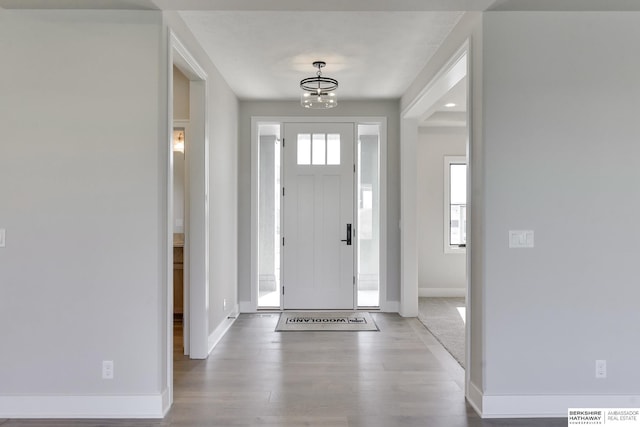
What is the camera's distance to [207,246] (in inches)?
138

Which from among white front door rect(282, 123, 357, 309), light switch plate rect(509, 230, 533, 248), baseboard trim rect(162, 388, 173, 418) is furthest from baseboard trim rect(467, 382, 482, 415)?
white front door rect(282, 123, 357, 309)

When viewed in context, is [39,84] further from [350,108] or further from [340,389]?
[350,108]

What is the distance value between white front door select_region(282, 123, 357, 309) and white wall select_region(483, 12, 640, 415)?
2725mm

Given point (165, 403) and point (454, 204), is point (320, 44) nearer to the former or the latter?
point (165, 403)

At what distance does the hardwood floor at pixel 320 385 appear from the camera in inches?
95.7

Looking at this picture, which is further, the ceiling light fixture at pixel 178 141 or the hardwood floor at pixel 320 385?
the ceiling light fixture at pixel 178 141

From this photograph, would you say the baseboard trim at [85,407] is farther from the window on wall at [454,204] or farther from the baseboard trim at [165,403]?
the window on wall at [454,204]

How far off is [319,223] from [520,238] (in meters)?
2.92

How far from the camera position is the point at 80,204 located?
2.47 m

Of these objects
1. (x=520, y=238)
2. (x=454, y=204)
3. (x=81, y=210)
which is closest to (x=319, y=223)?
(x=454, y=204)

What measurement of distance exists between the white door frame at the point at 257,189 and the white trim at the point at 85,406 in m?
2.57

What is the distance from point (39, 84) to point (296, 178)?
3.05 metres

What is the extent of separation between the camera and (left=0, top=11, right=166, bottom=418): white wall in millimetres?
2457

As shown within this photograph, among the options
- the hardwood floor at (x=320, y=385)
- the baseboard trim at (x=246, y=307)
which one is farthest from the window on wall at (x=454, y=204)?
the baseboard trim at (x=246, y=307)
